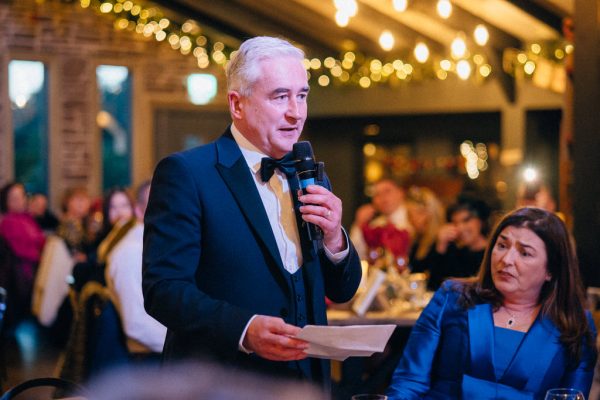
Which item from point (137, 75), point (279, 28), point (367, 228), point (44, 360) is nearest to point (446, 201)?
point (279, 28)

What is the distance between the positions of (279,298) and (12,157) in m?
10.9

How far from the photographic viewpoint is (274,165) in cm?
226

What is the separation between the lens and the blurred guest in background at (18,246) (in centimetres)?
987

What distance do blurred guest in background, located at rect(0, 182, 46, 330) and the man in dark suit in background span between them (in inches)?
310

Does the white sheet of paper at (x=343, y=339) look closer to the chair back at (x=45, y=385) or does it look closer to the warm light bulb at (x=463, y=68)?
the chair back at (x=45, y=385)

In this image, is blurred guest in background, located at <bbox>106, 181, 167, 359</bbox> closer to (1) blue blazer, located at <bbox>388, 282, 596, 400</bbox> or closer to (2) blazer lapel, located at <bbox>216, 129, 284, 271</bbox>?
(1) blue blazer, located at <bbox>388, 282, 596, 400</bbox>

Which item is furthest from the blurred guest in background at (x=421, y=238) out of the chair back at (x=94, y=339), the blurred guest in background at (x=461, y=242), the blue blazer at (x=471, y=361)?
the blue blazer at (x=471, y=361)

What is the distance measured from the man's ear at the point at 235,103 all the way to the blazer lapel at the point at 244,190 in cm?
8

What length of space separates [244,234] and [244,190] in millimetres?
99

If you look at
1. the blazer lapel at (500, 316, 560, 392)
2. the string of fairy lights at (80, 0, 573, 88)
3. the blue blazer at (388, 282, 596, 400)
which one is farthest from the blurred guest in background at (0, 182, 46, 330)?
the blazer lapel at (500, 316, 560, 392)

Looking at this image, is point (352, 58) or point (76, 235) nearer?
point (76, 235)

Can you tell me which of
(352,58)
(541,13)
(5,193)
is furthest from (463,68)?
(5,193)

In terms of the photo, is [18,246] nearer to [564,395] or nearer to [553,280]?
[553,280]

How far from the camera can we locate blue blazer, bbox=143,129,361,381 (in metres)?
2.13
